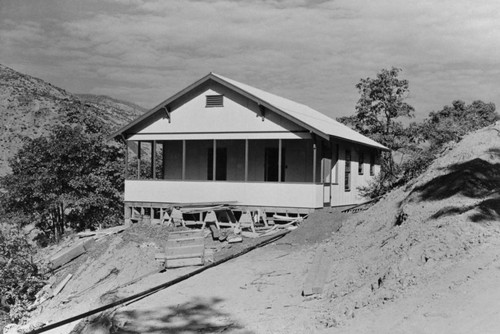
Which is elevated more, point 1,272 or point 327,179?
point 327,179

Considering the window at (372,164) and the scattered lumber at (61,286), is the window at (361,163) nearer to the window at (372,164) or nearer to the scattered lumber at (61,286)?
the window at (372,164)

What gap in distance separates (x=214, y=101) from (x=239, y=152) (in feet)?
8.97

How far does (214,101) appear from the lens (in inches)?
817

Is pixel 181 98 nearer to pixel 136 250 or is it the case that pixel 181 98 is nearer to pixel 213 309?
pixel 136 250

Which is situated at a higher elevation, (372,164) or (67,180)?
(372,164)

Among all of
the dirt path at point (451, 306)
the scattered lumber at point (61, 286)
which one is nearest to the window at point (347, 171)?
the scattered lumber at point (61, 286)

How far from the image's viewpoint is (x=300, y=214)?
18.8 meters

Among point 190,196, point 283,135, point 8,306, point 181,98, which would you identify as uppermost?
point 181,98

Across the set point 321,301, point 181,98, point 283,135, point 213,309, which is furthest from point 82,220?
point 321,301

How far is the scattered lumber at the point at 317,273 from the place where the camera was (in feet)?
33.1

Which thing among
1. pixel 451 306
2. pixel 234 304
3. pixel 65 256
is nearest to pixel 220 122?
pixel 65 256

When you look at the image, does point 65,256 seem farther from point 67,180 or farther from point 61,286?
point 67,180

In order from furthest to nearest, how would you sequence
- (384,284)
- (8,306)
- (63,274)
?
1. (63,274)
2. (8,306)
3. (384,284)

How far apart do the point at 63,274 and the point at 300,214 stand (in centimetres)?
861
